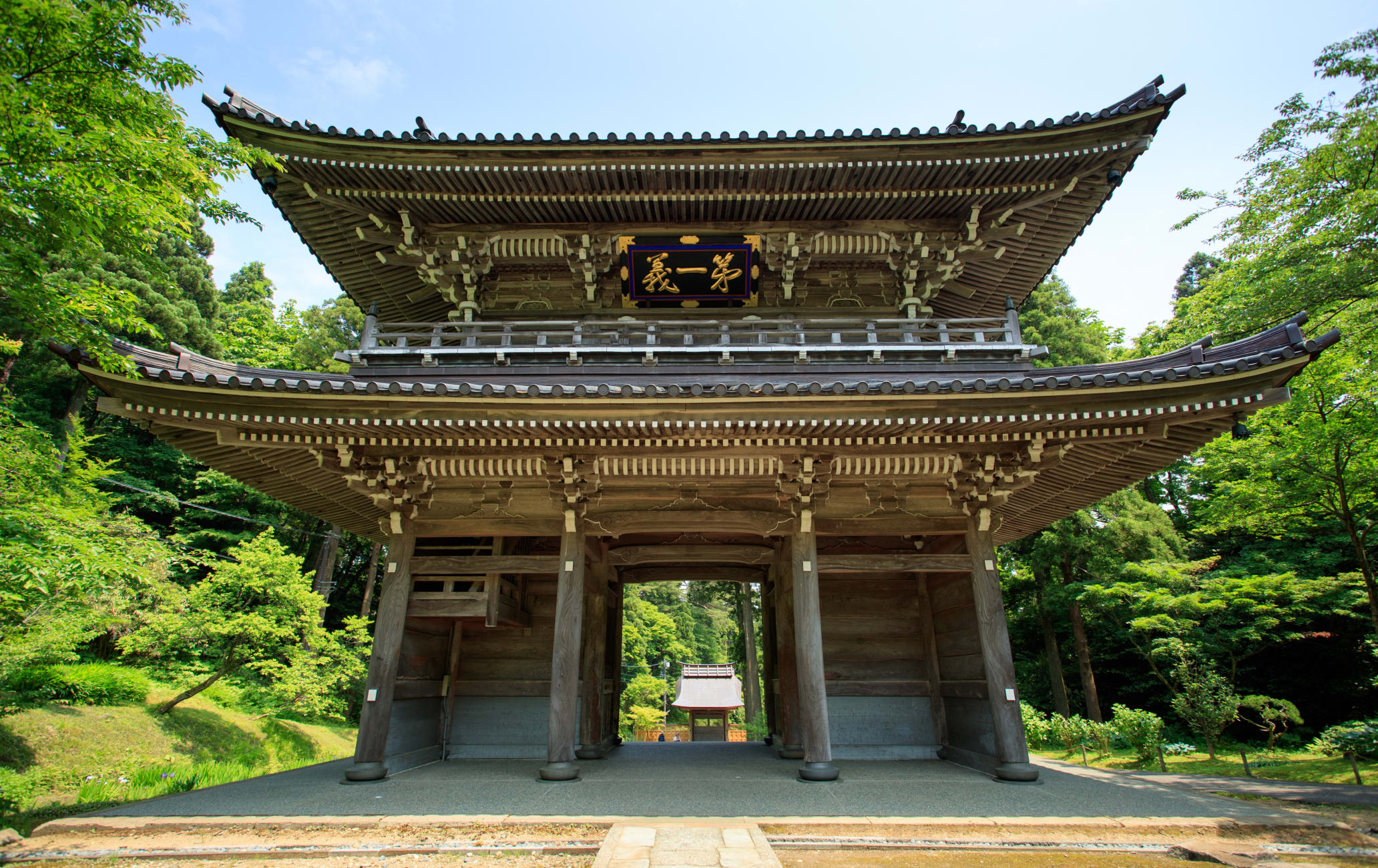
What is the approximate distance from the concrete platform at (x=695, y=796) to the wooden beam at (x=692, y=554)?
307 cm

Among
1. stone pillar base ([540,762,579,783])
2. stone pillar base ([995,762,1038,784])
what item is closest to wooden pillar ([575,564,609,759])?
stone pillar base ([540,762,579,783])

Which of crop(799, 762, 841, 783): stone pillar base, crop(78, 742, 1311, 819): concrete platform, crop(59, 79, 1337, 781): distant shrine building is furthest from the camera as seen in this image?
crop(799, 762, 841, 783): stone pillar base

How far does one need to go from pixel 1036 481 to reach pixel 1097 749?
10680 millimetres

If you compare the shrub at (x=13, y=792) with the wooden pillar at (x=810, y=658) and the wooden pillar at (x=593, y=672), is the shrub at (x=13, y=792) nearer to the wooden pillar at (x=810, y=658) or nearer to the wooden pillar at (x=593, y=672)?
the wooden pillar at (x=593, y=672)

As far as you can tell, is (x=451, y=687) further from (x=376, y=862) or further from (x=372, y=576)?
(x=372, y=576)

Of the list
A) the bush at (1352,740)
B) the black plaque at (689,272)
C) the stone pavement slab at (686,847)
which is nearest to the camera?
the stone pavement slab at (686,847)

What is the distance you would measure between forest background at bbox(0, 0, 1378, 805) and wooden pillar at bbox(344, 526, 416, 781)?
107 inches

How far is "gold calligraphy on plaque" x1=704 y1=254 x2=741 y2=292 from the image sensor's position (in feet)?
33.1

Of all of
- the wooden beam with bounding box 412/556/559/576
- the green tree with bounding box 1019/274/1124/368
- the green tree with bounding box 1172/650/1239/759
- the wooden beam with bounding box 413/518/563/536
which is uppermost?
the green tree with bounding box 1019/274/1124/368

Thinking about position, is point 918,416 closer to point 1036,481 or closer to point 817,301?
point 1036,481

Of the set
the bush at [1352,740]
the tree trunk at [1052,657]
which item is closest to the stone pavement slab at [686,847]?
the bush at [1352,740]

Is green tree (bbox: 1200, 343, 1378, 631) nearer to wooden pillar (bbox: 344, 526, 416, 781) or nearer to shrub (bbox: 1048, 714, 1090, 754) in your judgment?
shrub (bbox: 1048, 714, 1090, 754)

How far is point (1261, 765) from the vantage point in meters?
12.1

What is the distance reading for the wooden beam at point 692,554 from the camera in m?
10.3
